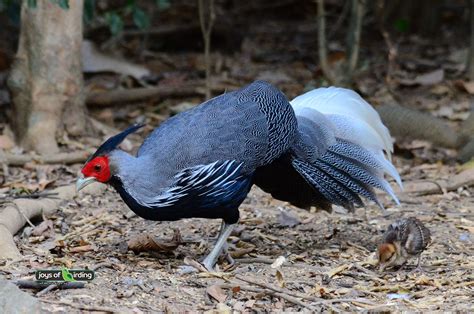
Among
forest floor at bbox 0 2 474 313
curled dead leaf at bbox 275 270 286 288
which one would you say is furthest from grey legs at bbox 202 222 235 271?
curled dead leaf at bbox 275 270 286 288

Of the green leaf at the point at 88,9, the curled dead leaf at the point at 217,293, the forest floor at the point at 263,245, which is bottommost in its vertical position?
the forest floor at the point at 263,245

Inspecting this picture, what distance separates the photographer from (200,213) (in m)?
4.98

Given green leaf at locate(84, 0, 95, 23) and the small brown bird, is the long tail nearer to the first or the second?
the small brown bird

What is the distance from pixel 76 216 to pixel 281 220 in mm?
1377

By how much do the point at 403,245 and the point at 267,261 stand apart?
784 millimetres

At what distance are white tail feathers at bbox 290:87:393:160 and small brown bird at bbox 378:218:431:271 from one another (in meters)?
0.79

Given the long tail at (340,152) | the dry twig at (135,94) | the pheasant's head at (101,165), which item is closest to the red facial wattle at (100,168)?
the pheasant's head at (101,165)

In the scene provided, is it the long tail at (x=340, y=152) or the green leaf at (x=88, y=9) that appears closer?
the long tail at (x=340, y=152)

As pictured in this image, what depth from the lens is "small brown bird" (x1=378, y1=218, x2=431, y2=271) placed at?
5102mm

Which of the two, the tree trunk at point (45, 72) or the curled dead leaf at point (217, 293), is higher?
the tree trunk at point (45, 72)

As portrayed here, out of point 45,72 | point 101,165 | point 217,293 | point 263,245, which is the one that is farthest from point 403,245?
point 45,72

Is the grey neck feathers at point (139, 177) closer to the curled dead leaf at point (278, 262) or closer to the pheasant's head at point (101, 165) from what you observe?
the pheasant's head at point (101, 165)

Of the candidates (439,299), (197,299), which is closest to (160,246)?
(197,299)

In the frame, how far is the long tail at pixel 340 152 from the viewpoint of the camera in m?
5.54
